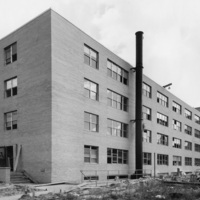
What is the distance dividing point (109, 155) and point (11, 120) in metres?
10.6

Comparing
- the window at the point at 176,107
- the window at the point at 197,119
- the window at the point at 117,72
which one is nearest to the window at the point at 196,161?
the window at the point at 197,119

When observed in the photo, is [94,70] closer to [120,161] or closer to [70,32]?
[70,32]

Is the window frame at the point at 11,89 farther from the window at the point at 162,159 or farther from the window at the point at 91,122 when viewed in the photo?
the window at the point at 162,159

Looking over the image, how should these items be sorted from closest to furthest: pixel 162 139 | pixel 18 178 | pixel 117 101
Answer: pixel 18 178, pixel 117 101, pixel 162 139

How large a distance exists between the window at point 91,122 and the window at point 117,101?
3308 mm

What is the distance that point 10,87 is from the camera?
1101 inches

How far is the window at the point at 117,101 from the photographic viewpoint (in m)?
31.5

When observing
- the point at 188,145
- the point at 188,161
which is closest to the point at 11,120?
the point at 188,161

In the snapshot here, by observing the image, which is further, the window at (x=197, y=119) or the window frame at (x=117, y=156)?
the window at (x=197, y=119)

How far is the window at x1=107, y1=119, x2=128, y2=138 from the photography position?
30923mm

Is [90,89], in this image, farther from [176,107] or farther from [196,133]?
[196,133]

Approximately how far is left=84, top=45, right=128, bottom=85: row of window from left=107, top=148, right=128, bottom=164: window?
26.9 ft

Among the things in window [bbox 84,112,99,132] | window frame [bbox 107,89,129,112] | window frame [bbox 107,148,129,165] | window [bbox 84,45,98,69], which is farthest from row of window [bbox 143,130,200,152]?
window [bbox 84,45,98,69]

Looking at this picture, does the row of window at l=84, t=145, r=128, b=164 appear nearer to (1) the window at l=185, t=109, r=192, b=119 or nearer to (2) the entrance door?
(2) the entrance door
